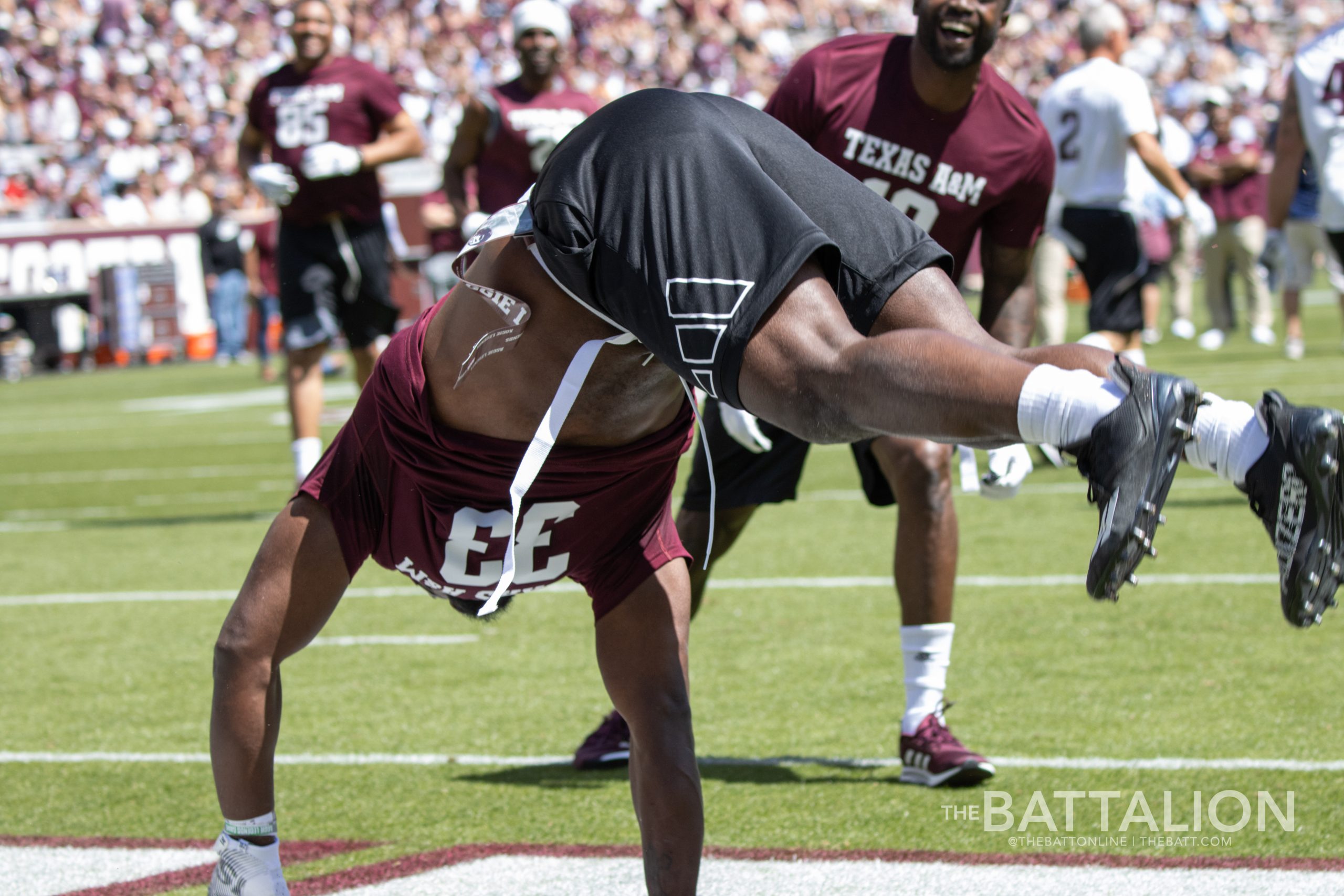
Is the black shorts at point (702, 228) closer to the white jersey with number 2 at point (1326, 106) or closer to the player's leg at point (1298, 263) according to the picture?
the white jersey with number 2 at point (1326, 106)

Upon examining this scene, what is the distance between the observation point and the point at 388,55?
96.8 feet

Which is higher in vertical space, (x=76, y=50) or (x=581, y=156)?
(x=581, y=156)

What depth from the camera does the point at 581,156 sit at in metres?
2.44

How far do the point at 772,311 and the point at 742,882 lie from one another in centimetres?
149

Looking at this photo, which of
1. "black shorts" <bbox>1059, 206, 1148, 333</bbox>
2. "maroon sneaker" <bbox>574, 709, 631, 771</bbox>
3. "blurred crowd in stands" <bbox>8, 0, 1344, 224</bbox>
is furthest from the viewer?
"blurred crowd in stands" <bbox>8, 0, 1344, 224</bbox>

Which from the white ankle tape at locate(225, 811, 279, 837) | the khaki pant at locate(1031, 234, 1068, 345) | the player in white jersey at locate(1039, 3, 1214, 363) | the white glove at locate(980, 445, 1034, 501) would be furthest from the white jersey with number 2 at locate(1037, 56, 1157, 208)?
the white ankle tape at locate(225, 811, 279, 837)

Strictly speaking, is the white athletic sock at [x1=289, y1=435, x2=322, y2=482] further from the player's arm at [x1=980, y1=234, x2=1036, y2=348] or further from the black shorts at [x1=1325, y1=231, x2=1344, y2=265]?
the black shorts at [x1=1325, y1=231, x2=1344, y2=265]

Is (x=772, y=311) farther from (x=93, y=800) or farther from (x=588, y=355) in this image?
(x=93, y=800)

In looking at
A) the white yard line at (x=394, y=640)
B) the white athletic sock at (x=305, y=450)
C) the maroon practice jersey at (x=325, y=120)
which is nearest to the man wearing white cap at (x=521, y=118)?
the maroon practice jersey at (x=325, y=120)

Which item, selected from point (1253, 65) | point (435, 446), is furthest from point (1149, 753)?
point (1253, 65)

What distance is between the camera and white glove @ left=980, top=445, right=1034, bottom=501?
A: 11.3 feet

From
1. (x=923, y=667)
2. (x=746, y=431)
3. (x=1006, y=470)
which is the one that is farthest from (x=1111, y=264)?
(x=1006, y=470)

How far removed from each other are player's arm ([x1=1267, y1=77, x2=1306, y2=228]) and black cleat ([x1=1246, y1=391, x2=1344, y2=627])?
17.1 ft

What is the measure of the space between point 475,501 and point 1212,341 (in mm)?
14543
